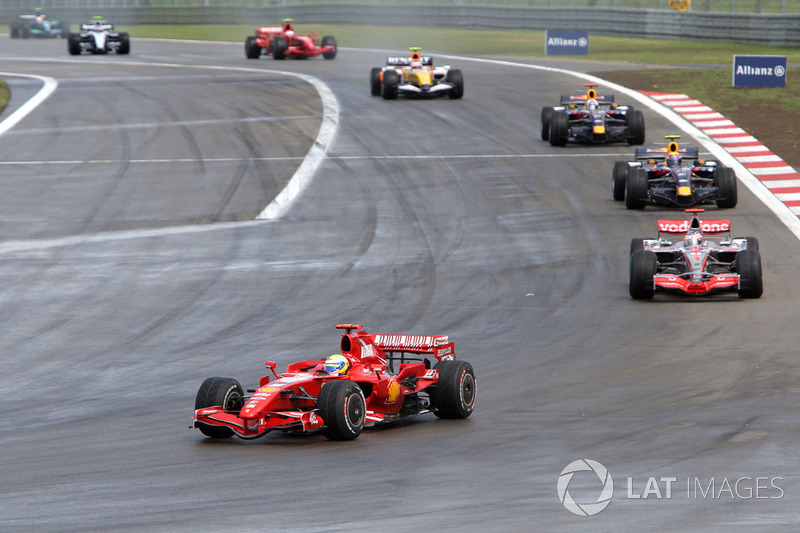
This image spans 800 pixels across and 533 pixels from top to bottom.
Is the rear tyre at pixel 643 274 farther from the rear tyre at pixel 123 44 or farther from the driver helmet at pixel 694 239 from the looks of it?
the rear tyre at pixel 123 44

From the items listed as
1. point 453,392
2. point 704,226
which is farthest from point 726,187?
point 453,392

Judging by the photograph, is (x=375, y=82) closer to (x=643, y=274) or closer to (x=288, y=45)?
(x=288, y=45)

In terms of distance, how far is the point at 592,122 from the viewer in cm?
3014

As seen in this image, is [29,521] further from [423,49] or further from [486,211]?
[423,49]

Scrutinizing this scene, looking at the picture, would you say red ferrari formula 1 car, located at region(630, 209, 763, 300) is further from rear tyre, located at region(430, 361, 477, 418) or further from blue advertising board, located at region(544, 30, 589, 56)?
blue advertising board, located at region(544, 30, 589, 56)

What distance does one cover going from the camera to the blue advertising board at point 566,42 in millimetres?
49469

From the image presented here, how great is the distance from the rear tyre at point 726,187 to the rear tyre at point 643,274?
6.87 m

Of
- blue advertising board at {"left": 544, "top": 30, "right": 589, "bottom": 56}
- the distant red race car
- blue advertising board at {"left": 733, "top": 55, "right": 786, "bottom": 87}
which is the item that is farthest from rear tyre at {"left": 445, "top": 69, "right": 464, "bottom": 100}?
blue advertising board at {"left": 544, "top": 30, "right": 589, "bottom": 56}

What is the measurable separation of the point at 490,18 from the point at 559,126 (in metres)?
31.6

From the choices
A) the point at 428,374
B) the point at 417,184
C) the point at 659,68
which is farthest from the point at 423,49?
the point at 428,374

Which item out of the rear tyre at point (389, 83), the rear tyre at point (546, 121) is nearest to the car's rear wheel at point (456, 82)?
the rear tyre at point (389, 83)

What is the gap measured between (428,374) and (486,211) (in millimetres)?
12420

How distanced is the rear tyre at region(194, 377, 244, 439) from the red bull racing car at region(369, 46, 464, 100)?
26.6 meters

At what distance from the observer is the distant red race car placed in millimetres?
48156
